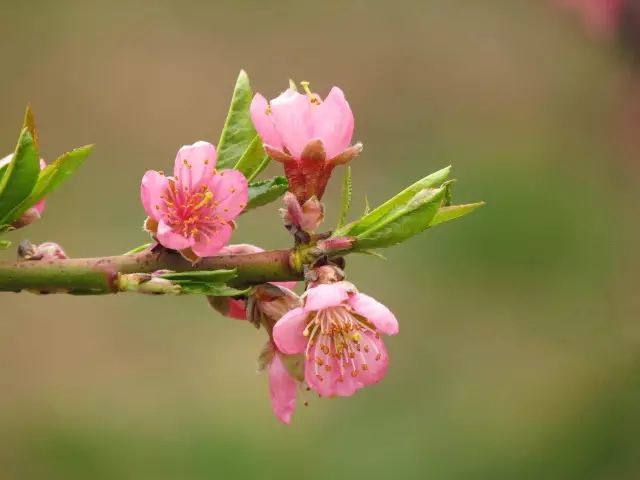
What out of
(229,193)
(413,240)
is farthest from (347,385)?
(413,240)

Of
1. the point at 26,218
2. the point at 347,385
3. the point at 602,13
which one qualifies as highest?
the point at 602,13

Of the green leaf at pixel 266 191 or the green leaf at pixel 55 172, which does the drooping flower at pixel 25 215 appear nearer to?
the green leaf at pixel 55 172

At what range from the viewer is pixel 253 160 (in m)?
0.50

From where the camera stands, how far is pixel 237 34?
2621 millimetres

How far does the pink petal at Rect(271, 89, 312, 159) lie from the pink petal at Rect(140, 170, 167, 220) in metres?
0.07

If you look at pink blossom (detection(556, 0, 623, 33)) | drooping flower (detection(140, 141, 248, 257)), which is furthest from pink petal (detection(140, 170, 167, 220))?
pink blossom (detection(556, 0, 623, 33))

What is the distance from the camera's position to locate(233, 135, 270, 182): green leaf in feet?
1.63

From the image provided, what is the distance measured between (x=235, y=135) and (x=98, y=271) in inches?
4.6

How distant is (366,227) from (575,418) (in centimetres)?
179

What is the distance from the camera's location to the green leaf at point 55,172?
471mm

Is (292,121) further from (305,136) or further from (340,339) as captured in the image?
(340,339)

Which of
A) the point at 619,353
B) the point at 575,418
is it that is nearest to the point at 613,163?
the point at 619,353

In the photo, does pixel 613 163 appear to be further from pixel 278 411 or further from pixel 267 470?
pixel 278 411

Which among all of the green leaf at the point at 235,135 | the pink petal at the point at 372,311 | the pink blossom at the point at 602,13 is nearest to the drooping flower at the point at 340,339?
the pink petal at the point at 372,311
